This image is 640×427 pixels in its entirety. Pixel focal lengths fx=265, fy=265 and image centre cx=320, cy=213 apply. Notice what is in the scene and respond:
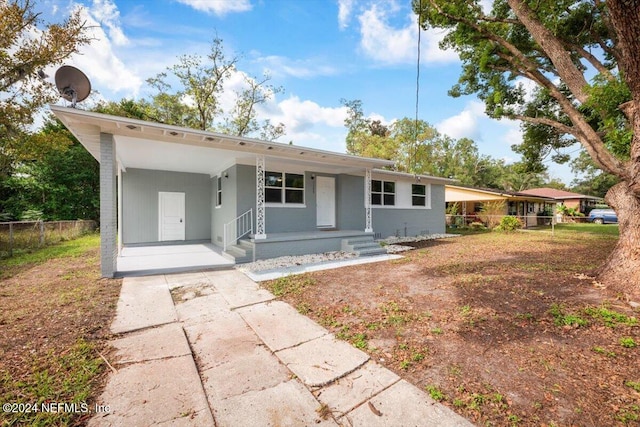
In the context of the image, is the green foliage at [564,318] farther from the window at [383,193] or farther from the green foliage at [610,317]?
the window at [383,193]

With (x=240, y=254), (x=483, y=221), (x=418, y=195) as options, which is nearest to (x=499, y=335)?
(x=240, y=254)

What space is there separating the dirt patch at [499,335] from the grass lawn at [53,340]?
256 centimetres

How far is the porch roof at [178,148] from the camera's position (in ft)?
17.2

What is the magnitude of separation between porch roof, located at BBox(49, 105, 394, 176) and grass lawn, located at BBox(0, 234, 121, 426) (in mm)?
3127

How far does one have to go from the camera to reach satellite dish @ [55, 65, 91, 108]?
5.39 m

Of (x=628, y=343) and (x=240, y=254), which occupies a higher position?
(x=240, y=254)

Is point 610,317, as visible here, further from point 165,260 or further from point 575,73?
point 165,260

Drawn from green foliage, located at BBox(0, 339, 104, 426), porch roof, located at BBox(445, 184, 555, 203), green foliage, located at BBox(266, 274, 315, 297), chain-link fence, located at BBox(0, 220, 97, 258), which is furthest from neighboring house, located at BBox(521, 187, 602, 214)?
chain-link fence, located at BBox(0, 220, 97, 258)

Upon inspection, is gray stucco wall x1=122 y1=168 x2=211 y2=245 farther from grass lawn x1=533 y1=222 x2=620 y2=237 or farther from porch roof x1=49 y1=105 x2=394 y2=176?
grass lawn x1=533 y1=222 x2=620 y2=237

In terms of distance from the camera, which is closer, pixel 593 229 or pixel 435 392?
pixel 435 392

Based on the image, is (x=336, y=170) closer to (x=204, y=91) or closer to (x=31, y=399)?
(x=31, y=399)

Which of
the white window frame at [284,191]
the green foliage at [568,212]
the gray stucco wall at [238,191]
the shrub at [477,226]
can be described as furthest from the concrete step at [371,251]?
the green foliage at [568,212]

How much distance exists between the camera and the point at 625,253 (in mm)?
5098

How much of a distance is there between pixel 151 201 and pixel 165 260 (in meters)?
3.74
